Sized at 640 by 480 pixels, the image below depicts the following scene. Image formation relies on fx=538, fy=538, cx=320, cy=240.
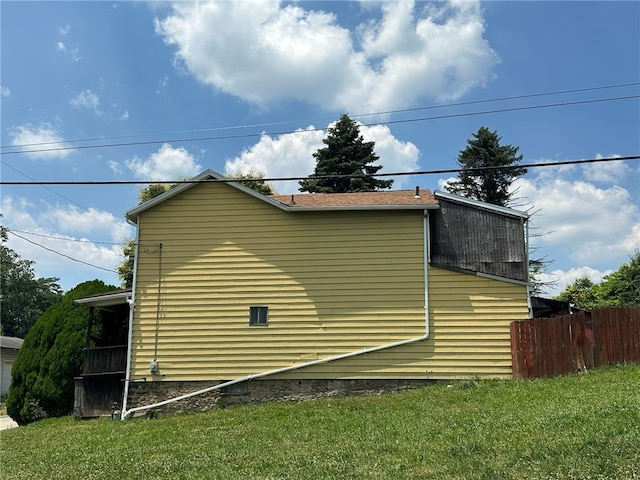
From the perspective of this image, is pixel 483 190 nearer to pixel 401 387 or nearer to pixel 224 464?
pixel 401 387

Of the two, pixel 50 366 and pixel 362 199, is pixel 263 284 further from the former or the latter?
pixel 50 366

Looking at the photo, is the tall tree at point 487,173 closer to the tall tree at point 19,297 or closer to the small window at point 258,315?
the small window at point 258,315

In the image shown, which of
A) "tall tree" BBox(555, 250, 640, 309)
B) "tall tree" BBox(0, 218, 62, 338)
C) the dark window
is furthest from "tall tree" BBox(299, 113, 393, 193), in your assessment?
"tall tree" BBox(0, 218, 62, 338)

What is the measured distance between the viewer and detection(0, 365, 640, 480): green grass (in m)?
5.81

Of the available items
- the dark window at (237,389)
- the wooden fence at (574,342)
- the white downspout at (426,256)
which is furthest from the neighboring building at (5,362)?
the wooden fence at (574,342)

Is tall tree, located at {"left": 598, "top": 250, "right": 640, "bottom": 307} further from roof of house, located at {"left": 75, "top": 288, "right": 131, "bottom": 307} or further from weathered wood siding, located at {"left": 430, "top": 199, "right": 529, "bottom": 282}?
roof of house, located at {"left": 75, "top": 288, "right": 131, "bottom": 307}

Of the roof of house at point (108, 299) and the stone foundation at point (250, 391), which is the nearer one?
the stone foundation at point (250, 391)

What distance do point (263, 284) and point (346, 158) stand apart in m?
23.2

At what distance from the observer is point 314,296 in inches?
529

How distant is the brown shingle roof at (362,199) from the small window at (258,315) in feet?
8.95

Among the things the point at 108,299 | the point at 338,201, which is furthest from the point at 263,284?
the point at 108,299

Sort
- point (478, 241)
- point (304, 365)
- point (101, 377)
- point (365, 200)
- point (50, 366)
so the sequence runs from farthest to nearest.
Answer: point (50, 366)
point (365, 200)
point (101, 377)
point (478, 241)
point (304, 365)

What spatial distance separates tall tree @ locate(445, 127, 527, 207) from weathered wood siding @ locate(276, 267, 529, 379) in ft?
71.6

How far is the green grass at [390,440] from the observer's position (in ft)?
19.1
